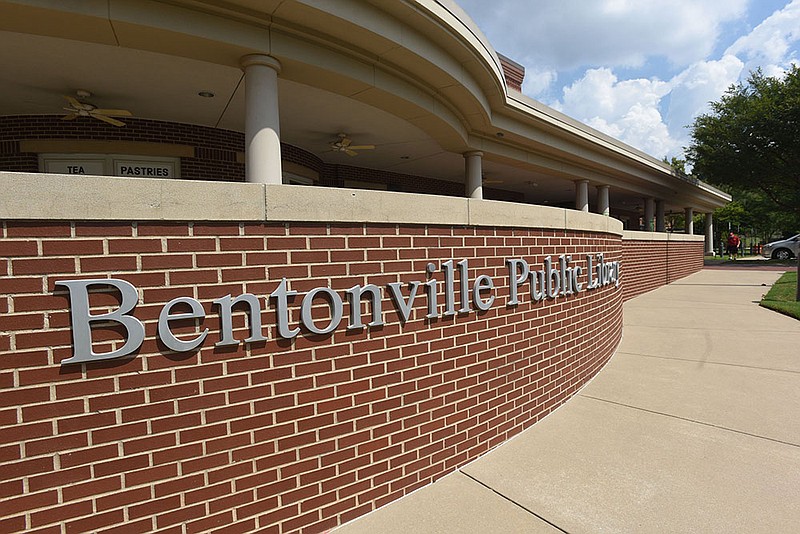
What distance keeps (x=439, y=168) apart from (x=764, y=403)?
420 inches

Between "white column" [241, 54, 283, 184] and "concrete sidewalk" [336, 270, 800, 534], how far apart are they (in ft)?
15.2

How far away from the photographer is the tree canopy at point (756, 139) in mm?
25312

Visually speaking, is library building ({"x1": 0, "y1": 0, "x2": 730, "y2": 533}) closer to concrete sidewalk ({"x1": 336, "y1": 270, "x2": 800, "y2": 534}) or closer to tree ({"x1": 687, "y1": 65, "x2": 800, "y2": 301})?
concrete sidewalk ({"x1": 336, "y1": 270, "x2": 800, "y2": 534})

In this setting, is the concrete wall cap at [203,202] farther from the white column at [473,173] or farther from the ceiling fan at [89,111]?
the white column at [473,173]

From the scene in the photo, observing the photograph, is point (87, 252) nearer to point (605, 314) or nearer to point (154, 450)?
point (154, 450)

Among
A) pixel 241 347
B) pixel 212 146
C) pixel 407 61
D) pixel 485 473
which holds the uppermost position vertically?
pixel 407 61

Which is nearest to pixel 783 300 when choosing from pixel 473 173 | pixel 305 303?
pixel 473 173

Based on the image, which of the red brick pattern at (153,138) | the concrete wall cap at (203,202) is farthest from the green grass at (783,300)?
the red brick pattern at (153,138)

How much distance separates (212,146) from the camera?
8.92m

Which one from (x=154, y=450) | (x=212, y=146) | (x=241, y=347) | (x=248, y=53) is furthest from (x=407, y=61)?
(x=154, y=450)

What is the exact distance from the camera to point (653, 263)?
1325 centimetres

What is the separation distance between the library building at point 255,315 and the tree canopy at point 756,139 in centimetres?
2787

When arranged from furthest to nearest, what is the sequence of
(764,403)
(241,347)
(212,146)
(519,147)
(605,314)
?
(519,147) < (212,146) < (605,314) < (764,403) < (241,347)

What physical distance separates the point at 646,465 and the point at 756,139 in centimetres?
3199
